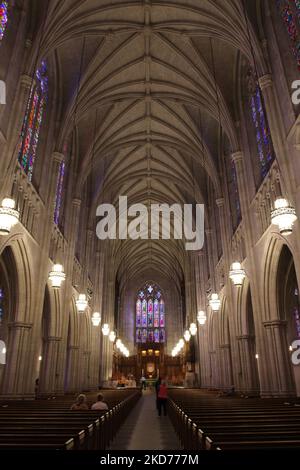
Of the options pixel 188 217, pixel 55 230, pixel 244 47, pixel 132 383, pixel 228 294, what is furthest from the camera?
pixel 132 383

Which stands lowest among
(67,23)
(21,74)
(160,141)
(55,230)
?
(55,230)

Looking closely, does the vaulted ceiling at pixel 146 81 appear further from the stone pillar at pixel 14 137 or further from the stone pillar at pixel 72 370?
the stone pillar at pixel 72 370

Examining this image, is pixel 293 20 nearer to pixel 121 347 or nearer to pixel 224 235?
pixel 224 235

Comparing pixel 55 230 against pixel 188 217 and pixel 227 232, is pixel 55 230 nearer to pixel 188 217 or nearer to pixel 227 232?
pixel 227 232

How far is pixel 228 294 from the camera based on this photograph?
18984 mm

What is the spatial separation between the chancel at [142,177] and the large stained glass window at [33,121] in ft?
0.39

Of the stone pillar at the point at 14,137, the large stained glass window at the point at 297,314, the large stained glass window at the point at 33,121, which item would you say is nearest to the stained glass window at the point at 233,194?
the large stained glass window at the point at 297,314

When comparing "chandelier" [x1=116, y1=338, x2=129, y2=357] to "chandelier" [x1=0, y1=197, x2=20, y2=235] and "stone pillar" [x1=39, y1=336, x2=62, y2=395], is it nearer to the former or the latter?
"stone pillar" [x1=39, y1=336, x2=62, y2=395]

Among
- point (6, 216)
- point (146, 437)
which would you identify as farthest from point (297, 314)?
point (6, 216)

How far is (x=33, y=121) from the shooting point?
15453mm

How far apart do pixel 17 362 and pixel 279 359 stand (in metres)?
9.18
